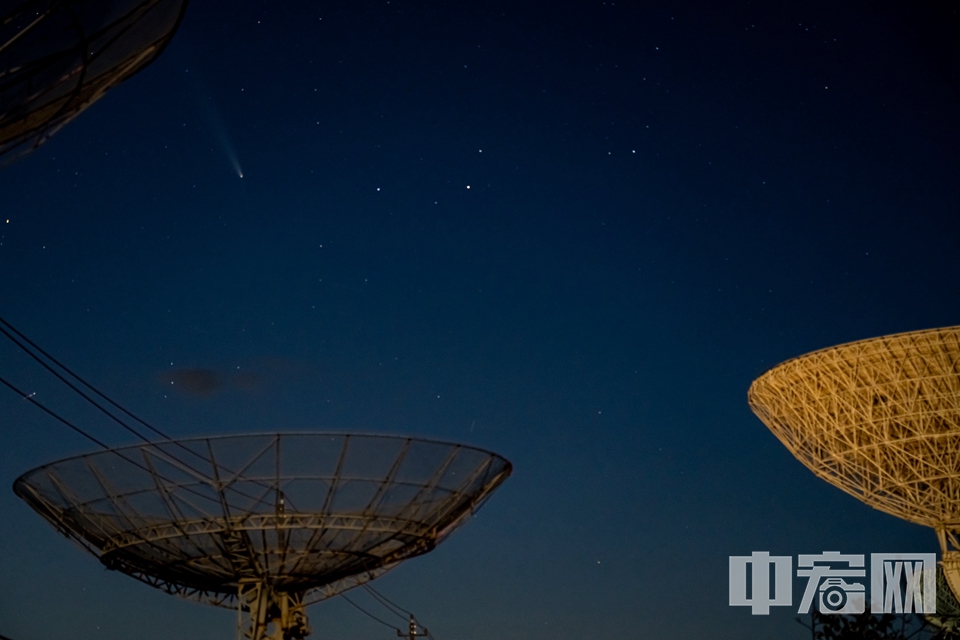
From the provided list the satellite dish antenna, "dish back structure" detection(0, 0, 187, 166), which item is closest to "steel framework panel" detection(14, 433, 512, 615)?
"dish back structure" detection(0, 0, 187, 166)

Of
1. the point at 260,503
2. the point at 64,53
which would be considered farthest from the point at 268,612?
the point at 64,53

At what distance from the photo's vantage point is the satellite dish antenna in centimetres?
3775

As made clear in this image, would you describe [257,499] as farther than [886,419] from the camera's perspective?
No

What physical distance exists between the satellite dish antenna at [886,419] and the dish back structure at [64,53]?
30.9 metres

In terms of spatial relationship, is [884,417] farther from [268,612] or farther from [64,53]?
[64,53]

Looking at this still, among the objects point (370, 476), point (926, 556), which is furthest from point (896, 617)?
point (370, 476)

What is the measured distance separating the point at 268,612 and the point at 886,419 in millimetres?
22942

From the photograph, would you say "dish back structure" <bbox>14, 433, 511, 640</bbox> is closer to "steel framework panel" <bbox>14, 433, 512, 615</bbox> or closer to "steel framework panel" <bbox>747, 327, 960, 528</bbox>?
"steel framework panel" <bbox>14, 433, 512, 615</bbox>

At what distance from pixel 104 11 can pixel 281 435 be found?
45.7ft

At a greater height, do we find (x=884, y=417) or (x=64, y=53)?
(x=884, y=417)

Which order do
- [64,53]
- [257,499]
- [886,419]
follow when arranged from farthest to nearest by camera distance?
[886,419] < [257,499] < [64,53]

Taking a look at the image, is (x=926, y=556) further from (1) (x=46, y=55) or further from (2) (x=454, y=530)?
(1) (x=46, y=55)

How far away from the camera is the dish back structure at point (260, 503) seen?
24.7 meters

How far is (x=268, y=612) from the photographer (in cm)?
2670
